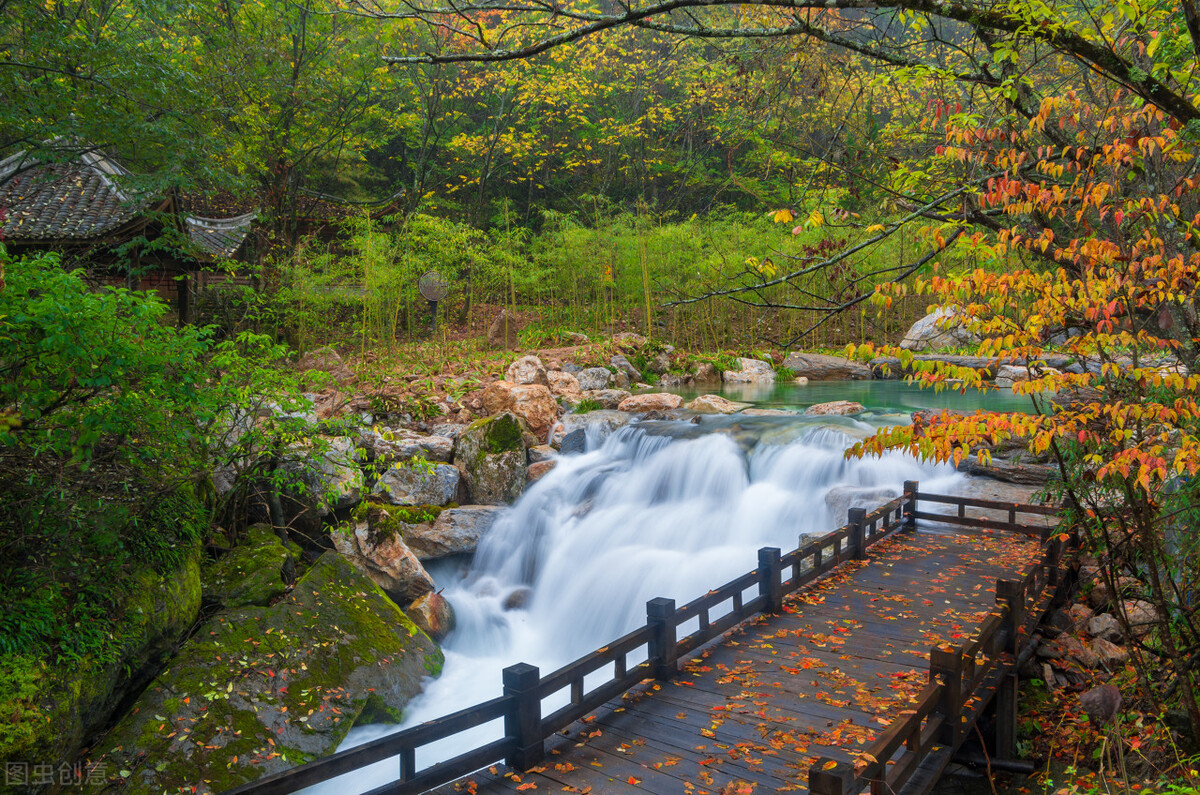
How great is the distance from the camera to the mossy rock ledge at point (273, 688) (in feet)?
14.5

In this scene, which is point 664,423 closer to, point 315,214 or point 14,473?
point 14,473

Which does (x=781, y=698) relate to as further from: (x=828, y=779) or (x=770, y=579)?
(x=828, y=779)

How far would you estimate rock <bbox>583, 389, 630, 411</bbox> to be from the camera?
555 inches

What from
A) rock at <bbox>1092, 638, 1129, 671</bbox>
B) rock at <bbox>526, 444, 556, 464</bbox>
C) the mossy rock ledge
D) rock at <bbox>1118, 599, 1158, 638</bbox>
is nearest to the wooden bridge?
rock at <bbox>1092, 638, 1129, 671</bbox>

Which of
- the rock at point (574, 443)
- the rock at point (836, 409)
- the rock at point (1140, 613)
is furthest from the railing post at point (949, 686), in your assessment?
the rock at point (836, 409)

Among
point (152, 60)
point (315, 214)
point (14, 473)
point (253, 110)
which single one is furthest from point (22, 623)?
point (315, 214)

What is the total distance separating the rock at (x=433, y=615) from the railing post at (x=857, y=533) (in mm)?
4144

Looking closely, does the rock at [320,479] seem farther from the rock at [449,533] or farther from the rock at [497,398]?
the rock at [497,398]

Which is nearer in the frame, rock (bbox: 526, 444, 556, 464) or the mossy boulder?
the mossy boulder

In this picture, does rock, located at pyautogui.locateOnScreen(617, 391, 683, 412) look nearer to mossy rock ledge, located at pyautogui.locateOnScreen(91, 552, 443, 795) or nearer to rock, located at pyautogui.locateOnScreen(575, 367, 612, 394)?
rock, located at pyautogui.locateOnScreen(575, 367, 612, 394)

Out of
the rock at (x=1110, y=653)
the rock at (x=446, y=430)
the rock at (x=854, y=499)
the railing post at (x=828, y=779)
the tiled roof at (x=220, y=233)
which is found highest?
the tiled roof at (x=220, y=233)

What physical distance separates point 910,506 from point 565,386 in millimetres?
8141

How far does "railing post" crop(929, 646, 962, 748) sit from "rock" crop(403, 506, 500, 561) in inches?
237

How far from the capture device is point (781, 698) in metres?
4.14
